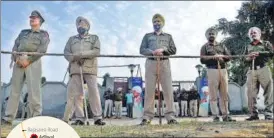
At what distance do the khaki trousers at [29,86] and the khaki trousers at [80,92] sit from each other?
427 mm

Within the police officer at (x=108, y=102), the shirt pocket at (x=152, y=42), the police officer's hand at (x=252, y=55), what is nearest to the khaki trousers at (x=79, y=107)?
the shirt pocket at (x=152, y=42)

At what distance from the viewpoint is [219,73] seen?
689 cm

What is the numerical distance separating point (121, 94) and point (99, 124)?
4601 mm

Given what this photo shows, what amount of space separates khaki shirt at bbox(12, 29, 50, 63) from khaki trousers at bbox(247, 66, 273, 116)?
128 inches

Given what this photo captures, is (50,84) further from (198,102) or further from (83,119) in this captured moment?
(83,119)

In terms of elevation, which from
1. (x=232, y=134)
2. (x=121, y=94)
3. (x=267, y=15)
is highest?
(x=267, y=15)

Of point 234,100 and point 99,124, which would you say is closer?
point 99,124

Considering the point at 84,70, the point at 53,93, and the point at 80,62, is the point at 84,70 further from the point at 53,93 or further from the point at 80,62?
the point at 53,93

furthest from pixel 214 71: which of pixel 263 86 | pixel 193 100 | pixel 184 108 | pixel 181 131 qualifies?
pixel 193 100

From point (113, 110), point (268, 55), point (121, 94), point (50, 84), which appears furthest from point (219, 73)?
point (50, 84)

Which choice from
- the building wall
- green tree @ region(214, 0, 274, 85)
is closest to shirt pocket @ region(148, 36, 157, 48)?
the building wall

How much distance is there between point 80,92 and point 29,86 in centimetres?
68

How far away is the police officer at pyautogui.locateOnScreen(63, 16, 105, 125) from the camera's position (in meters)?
6.00

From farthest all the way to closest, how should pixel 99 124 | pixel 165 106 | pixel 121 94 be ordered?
pixel 121 94 < pixel 165 106 < pixel 99 124
